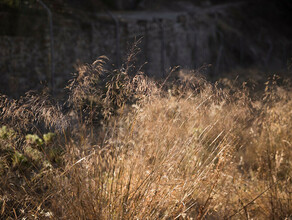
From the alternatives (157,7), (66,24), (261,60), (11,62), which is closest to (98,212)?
(11,62)

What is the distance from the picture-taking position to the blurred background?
4988mm

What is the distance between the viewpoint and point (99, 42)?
7.58 meters

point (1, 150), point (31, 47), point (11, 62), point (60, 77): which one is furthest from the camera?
point (60, 77)

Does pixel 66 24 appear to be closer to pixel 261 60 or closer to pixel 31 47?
pixel 31 47

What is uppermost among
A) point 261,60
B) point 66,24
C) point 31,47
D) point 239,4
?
point 239,4

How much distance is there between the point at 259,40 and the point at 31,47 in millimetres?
14327

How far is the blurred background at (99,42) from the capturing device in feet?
16.4

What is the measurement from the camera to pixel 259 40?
1711 cm

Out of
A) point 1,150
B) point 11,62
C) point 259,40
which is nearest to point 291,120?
point 1,150

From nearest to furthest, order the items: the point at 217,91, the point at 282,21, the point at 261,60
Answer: the point at 217,91, the point at 261,60, the point at 282,21

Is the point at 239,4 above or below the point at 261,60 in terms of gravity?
above

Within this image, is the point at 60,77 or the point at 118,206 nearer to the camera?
the point at 118,206

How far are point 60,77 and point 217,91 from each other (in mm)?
5394

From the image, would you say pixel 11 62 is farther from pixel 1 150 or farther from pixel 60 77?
pixel 1 150
